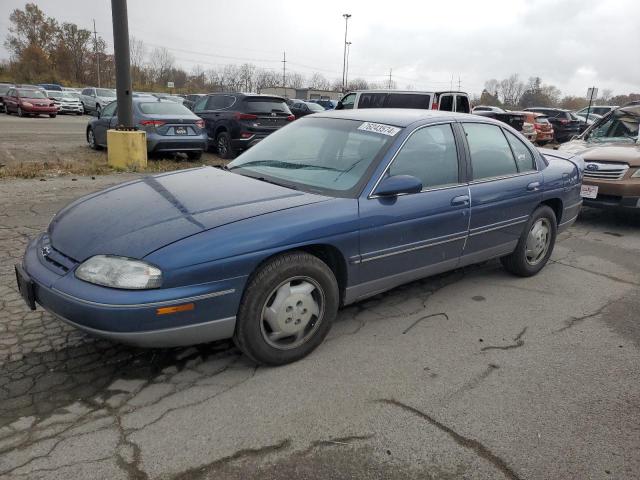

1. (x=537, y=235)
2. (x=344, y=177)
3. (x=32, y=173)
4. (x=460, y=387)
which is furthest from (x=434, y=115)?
(x=32, y=173)

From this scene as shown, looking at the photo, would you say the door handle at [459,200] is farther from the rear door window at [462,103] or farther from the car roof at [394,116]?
the rear door window at [462,103]

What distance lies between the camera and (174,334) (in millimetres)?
2686

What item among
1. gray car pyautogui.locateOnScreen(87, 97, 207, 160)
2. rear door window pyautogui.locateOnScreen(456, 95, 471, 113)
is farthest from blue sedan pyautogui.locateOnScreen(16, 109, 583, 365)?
rear door window pyautogui.locateOnScreen(456, 95, 471, 113)

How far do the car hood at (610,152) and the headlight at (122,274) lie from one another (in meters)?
6.97

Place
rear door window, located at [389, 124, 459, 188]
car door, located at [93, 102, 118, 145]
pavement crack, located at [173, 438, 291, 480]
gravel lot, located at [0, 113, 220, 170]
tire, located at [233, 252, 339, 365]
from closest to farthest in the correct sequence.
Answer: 1. pavement crack, located at [173, 438, 291, 480]
2. tire, located at [233, 252, 339, 365]
3. rear door window, located at [389, 124, 459, 188]
4. gravel lot, located at [0, 113, 220, 170]
5. car door, located at [93, 102, 118, 145]

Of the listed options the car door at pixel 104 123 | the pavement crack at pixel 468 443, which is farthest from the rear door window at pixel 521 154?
the car door at pixel 104 123

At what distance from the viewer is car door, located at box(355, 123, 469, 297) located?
11.2 ft

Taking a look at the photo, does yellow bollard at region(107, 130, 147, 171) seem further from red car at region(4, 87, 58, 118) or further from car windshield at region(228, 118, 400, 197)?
red car at region(4, 87, 58, 118)

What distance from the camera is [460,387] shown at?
2977 millimetres

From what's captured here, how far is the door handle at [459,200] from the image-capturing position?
153 inches

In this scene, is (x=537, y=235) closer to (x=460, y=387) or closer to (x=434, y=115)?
(x=434, y=115)

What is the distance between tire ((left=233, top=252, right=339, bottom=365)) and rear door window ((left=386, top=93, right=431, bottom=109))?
32.4 ft

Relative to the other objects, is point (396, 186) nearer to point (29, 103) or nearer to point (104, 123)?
point (104, 123)

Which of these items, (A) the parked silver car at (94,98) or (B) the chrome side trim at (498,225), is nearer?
(B) the chrome side trim at (498,225)
